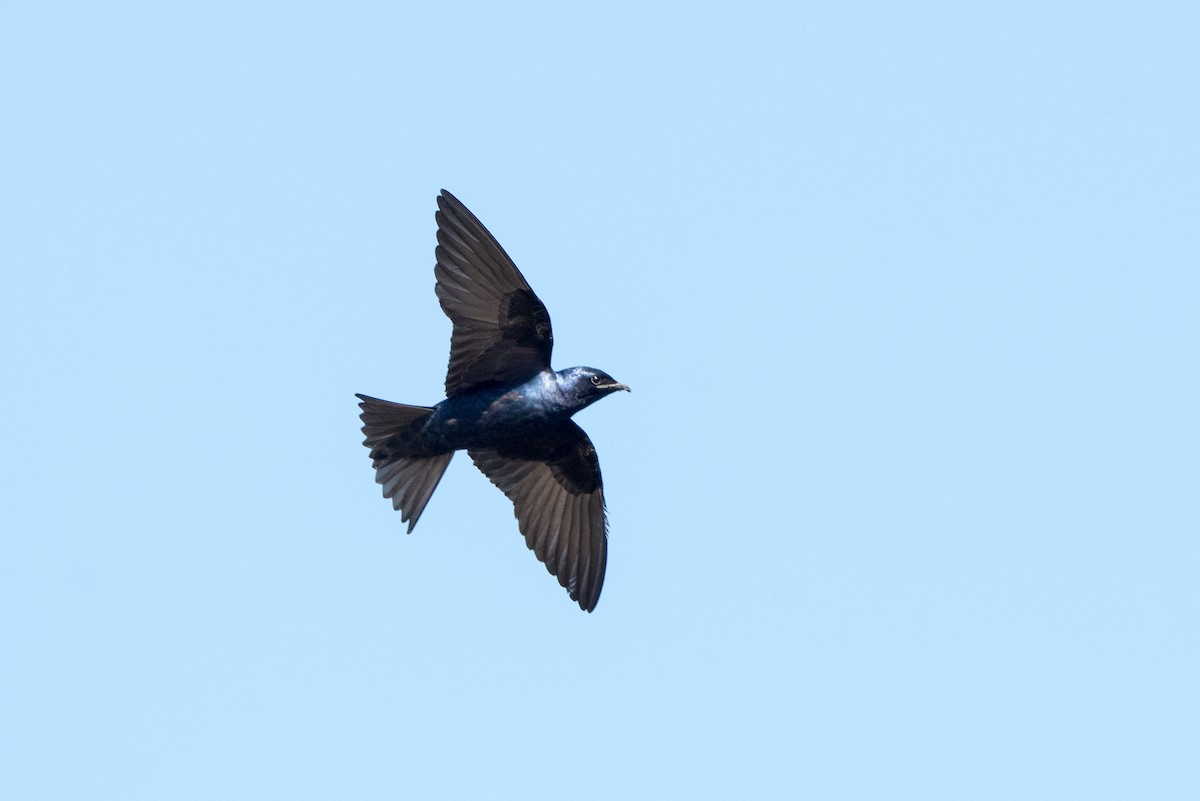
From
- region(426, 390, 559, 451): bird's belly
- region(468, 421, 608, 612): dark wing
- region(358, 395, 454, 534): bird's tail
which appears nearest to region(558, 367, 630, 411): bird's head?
region(426, 390, 559, 451): bird's belly

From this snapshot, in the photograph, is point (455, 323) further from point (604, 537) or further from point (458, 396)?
point (604, 537)

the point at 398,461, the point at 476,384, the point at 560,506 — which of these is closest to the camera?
the point at 476,384

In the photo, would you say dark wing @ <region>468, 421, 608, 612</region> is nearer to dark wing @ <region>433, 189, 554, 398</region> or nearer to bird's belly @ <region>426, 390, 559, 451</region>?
bird's belly @ <region>426, 390, 559, 451</region>

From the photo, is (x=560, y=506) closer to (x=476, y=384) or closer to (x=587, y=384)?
(x=476, y=384)

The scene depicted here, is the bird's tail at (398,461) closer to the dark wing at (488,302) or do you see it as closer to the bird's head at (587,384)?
the dark wing at (488,302)

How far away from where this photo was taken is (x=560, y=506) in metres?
16.2

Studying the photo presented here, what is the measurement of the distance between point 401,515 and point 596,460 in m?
1.65

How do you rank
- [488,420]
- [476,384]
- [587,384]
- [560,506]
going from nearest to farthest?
[587,384] < [488,420] < [476,384] < [560,506]

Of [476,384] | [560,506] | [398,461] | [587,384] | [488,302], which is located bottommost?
[398,461]

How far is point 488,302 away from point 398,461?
129cm

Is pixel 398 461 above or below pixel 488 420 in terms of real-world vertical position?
below

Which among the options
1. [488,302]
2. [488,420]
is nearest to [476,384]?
[488,420]

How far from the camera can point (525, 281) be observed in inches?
588

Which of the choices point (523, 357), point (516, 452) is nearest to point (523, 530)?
point (516, 452)
